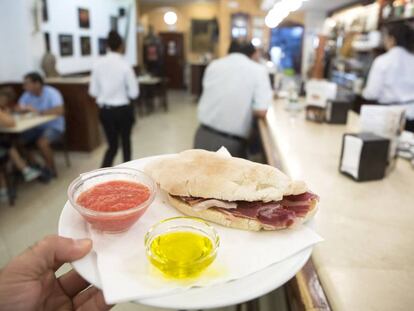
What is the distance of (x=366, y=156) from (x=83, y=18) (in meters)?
6.71

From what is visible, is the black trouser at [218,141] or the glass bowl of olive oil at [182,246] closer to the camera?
the glass bowl of olive oil at [182,246]

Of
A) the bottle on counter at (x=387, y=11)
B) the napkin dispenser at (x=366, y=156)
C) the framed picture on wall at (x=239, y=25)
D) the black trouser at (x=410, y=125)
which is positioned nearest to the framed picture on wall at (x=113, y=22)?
the framed picture on wall at (x=239, y=25)

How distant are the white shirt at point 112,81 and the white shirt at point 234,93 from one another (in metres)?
1.28

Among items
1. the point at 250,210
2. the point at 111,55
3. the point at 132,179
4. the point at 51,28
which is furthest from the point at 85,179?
the point at 51,28

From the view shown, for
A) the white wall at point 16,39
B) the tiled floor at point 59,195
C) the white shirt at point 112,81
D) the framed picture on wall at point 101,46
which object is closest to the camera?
the tiled floor at point 59,195

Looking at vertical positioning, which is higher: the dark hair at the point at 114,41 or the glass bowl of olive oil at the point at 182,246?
the dark hair at the point at 114,41

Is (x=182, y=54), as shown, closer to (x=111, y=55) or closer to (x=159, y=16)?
(x=159, y=16)

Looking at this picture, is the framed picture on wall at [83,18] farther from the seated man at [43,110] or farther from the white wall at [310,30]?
the white wall at [310,30]

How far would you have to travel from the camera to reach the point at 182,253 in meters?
0.75

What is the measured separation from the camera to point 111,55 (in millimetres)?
3693

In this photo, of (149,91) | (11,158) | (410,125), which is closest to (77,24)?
(149,91)

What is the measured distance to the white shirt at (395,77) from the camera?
3.14m

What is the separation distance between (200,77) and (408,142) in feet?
27.2

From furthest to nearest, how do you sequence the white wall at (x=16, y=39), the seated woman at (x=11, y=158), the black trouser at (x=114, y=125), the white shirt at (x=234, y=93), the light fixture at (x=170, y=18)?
the light fixture at (x=170, y=18), the white wall at (x=16, y=39), the black trouser at (x=114, y=125), the seated woman at (x=11, y=158), the white shirt at (x=234, y=93)
